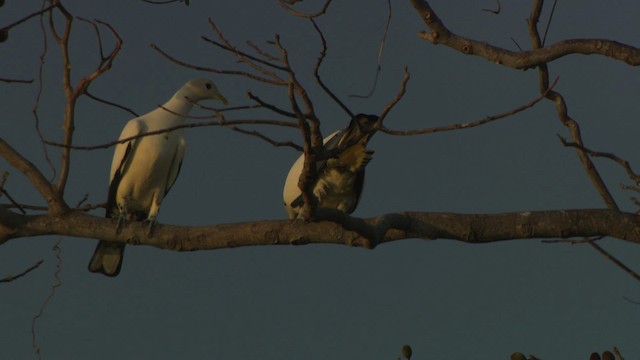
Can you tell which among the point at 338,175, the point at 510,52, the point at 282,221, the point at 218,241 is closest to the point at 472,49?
the point at 510,52

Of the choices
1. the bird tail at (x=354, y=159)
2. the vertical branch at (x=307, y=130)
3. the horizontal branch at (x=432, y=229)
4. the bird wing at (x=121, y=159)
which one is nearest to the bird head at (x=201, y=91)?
the bird wing at (x=121, y=159)

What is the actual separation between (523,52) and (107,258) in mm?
4028

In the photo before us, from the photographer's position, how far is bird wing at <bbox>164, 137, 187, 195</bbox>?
7.36m

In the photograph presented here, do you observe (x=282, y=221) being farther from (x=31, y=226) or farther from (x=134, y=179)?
(x=134, y=179)

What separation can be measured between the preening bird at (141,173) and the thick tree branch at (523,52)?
2837mm

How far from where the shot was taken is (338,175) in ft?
Result: 22.0

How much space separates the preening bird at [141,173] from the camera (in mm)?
7152

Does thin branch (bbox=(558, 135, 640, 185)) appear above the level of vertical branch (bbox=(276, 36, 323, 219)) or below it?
above

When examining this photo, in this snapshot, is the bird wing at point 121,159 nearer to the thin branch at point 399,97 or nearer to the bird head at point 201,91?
the bird head at point 201,91

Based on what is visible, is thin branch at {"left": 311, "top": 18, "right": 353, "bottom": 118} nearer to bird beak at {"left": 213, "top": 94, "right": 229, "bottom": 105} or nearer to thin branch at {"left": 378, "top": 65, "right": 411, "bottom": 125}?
thin branch at {"left": 378, "top": 65, "right": 411, "bottom": 125}

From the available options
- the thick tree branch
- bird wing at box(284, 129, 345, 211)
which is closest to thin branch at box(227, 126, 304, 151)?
the thick tree branch

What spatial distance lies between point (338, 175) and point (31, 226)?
2.33 m

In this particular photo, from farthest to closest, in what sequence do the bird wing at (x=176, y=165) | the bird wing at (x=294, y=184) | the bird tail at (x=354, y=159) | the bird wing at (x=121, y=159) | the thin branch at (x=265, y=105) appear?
the bird wing at (x=176, y=165)
the bird wing at (x=121, y=159)
the bird wing at (x=294, y=184)
the bird tail at (x=354, y=159)
the thin branch at (x=265, y=105)

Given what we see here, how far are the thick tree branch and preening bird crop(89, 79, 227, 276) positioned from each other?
2.84 metres
